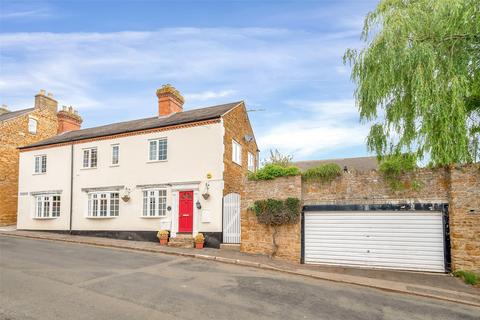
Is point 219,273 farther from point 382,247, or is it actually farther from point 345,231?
point 382,247

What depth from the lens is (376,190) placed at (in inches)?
466

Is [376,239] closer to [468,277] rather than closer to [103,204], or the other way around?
[468,277]

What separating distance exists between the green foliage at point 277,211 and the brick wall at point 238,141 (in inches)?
62.2

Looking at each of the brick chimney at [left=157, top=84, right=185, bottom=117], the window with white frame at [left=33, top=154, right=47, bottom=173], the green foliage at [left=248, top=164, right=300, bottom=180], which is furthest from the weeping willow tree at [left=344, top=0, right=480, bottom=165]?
the window with white frame at [left=33, top=154, right=47, bottom=173]

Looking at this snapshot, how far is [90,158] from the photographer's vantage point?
20094 millimetres

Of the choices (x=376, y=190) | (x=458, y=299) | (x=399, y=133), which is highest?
(x=399, y=133)

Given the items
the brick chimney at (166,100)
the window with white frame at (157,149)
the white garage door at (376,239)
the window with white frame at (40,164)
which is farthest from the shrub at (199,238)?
the window with white frame at (40,164)

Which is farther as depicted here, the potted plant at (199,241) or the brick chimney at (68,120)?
the brick chimney at (68,120)

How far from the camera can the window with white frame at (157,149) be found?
17.9 m

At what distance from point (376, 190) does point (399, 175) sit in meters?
0.92

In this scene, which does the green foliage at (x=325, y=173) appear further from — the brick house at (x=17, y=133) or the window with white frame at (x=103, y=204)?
the brick house at (x=17, y=133)

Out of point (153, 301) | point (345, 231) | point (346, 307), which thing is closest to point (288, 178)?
point (345, 231)

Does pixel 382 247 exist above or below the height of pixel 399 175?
below

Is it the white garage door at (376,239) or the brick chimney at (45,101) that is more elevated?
the brick chimney at (45,101)
